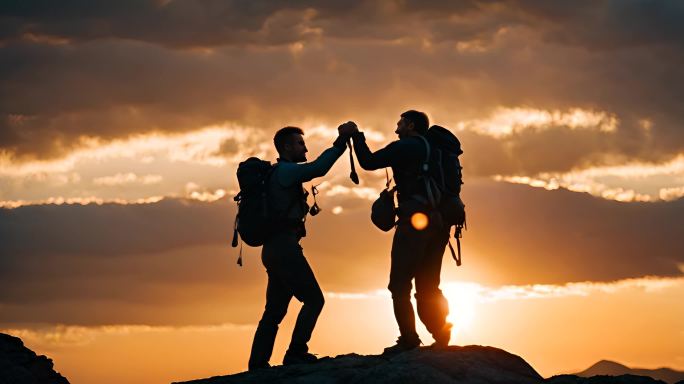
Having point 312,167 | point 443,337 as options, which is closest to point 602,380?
point 443,337

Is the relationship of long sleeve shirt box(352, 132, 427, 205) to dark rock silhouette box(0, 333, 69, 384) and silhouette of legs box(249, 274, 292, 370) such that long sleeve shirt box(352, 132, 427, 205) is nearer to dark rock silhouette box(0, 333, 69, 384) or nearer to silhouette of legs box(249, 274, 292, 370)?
silhouette of legs box(249, 274, 292, 370)

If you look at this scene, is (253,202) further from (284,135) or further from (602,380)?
(602,380)

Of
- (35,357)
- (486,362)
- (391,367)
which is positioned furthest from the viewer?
(35,357)

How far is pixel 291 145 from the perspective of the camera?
47.7ft

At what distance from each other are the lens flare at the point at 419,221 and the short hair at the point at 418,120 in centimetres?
129

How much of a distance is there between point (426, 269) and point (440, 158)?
1.70m

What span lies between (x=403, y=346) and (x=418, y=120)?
3412 millimetres

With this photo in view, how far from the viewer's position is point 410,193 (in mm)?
14172

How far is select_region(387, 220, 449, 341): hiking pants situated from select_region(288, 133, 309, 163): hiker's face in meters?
1.85

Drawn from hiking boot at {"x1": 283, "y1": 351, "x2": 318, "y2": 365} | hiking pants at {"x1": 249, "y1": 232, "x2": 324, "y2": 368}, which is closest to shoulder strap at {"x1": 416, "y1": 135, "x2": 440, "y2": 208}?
hiking pants at {"x1": 249, "y1": 232, "x2": 324, "y2": 368}

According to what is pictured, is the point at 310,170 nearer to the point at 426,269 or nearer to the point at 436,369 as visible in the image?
the point at 426,269

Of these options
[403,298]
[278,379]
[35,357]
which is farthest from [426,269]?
[35,357]

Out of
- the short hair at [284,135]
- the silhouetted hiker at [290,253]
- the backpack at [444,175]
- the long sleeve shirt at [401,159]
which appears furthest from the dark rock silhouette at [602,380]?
the short hair at [284,135]

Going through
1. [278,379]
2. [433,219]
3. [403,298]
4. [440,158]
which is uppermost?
[440,158]
